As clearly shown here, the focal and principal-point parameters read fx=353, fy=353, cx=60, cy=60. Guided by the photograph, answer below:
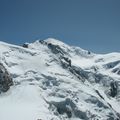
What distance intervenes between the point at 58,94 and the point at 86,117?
44.7 feet

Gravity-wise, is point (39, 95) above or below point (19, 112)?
above

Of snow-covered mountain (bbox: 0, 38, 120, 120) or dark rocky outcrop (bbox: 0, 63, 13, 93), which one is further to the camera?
dark rocky outcrop (bbox: 0, 63, 13, 93)

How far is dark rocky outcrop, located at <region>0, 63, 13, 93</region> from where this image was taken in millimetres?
125231

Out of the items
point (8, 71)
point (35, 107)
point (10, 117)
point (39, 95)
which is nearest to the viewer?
point (10, 117)

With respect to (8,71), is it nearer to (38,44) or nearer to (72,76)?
(72,76)

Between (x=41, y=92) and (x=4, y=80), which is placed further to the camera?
(x=41, y=92)

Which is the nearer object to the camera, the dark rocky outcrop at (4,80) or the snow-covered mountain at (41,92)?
the snow-covered mountain at (41,92)

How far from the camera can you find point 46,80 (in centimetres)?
13775

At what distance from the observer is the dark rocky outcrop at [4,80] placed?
125231 mm

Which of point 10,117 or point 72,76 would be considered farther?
point 72,76

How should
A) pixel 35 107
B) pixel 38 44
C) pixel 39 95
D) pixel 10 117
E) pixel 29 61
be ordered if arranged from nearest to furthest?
pixel 10 117 < pixel 35 107 < pixel 39 95 < pixel 29 61 < pixel 38 44

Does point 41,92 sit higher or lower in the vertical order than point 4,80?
lower

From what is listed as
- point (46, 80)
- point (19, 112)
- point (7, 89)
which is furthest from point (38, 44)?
point (19, 112)

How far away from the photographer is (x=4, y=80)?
12719 centimetres
